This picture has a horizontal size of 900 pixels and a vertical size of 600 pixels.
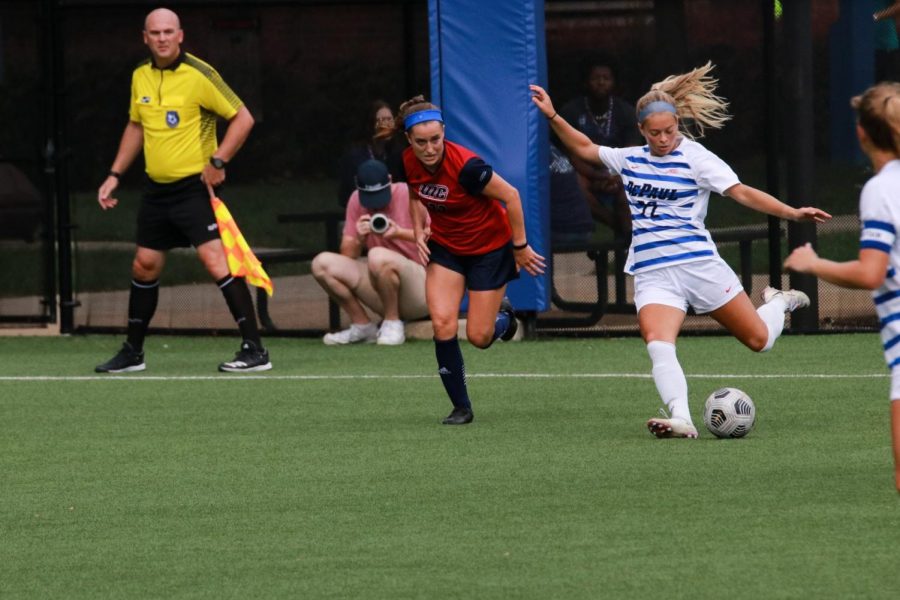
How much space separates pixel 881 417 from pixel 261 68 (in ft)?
20.5

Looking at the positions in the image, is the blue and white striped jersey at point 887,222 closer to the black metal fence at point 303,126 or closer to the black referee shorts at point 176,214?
the black referee shorts at point 176,214

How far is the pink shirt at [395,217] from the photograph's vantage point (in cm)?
1237

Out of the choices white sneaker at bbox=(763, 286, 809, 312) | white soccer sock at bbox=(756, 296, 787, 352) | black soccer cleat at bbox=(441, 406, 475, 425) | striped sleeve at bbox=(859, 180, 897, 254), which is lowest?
black soccer cleat at bbox=(441, 406, 475, 425)

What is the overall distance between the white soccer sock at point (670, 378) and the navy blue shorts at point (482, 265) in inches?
47.5

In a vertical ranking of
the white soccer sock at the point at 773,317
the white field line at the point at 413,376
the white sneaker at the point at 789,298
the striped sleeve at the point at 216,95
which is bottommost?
the white field line at the point at 413,376

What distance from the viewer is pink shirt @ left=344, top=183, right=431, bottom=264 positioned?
12367mm

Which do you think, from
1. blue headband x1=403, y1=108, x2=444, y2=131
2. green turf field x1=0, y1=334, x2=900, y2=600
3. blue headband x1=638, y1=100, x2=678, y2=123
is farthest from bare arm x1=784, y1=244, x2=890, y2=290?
blue headband x1=403, y1=108, x2=444, y2=131

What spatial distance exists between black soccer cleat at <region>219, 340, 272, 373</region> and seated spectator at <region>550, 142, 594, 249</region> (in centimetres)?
252

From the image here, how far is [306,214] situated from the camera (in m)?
13.2

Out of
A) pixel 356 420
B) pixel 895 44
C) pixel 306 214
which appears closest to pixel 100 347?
pixel 306 214

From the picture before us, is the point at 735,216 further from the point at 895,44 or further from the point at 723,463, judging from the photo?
the point at 723,463

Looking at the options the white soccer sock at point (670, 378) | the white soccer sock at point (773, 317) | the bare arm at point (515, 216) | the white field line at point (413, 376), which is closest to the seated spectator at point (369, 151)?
→ the white field line at point (413, 376)

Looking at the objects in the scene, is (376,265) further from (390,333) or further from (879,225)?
(879,225)

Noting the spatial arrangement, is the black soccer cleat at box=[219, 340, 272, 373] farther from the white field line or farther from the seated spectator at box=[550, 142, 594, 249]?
the seated spectator at box=[550, 142, 594, 249]
